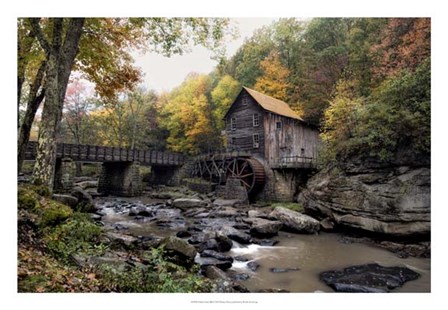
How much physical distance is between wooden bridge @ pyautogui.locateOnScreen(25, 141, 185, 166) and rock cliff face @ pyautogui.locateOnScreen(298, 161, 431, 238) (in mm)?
13053

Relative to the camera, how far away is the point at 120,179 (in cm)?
1831

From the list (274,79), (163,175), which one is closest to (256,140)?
(274,79)

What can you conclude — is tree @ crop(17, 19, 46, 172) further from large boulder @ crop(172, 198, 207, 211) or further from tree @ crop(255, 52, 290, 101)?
tree @ crop(255, 52, 290, 101)

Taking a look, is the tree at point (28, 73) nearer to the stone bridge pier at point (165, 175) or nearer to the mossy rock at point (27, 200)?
the mossy rock at point (27, 200)

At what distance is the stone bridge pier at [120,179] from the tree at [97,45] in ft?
34.1

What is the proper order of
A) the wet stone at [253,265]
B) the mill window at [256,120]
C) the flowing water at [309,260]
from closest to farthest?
1. the flowing water at [309,260]
2. the wet stone at [253,265]
3. the mill window at [256,120]

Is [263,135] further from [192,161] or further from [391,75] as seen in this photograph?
[391,75]

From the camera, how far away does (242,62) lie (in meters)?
12.5

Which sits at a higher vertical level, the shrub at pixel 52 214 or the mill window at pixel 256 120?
the mill window at pixel 256 120

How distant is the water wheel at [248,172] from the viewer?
14898mm

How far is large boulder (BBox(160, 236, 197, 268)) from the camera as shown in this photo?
4814 mm

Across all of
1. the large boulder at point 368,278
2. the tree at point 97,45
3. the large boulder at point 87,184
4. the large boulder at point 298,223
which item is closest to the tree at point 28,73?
the tree at point 97,45

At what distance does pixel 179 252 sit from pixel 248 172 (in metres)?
11.7

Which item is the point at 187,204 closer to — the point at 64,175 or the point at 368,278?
the point at 64,175
